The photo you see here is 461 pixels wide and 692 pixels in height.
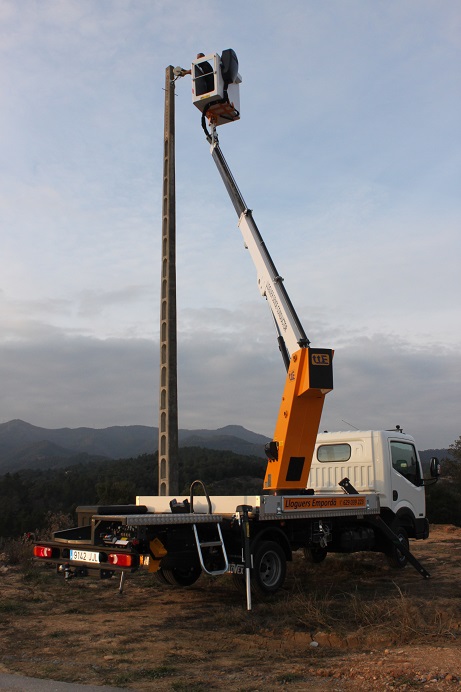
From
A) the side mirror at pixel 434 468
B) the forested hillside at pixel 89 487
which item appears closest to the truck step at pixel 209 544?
the side mirror at pixel 434 468

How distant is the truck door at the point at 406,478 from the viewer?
473 inches

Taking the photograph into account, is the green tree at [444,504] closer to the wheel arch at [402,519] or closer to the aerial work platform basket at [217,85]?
the wheel arch at [402,519]

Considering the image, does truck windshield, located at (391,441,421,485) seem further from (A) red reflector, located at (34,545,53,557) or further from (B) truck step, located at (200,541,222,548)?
(A) red reflector, located at (34,545,53,557)

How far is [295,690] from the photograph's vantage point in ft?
16.7

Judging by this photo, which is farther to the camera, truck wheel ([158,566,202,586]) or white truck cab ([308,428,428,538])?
white truck cab ([308,428,428,538])

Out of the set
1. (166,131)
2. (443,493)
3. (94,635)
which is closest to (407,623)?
(94,635)

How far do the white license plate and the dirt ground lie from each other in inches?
28.9

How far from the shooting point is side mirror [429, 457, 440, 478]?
1220 centimetres

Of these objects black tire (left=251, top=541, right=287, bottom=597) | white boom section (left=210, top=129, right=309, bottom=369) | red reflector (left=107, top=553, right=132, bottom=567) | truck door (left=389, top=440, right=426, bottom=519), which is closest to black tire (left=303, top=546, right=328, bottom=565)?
truck door (left=389, top=440, right=426, bottom=519)

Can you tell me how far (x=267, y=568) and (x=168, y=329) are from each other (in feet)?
18.3

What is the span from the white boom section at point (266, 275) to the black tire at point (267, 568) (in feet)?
10.3

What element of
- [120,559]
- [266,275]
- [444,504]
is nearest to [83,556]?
[120,559]

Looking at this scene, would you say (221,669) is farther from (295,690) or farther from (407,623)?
(407,623)

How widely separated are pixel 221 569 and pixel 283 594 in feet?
4.31
